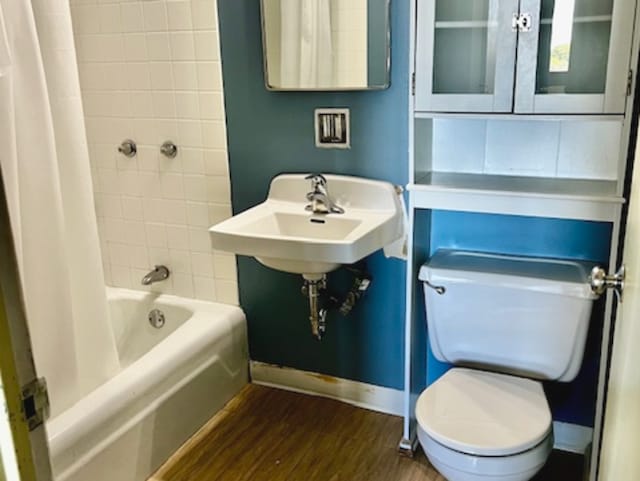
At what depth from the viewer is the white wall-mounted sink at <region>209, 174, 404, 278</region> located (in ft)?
6.02

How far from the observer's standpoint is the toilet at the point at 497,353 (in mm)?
1670


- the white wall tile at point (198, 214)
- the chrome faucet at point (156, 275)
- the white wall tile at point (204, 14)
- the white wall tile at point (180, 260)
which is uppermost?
the white wall tile at point (204, 14)

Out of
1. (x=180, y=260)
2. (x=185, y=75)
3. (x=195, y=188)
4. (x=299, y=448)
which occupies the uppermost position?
(x=185, y=75)

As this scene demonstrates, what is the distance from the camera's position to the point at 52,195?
5.73ft

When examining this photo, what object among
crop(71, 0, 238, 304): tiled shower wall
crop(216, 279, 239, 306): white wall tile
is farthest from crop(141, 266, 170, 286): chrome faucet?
crop(216, 279, 239, 306): white wall tile

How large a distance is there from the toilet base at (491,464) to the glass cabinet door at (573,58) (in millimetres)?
922

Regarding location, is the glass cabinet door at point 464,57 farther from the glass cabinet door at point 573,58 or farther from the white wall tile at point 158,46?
the white wall tile at point 158,46

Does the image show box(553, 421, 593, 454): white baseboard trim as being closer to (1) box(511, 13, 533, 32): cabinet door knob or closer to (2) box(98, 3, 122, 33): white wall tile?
(1) box(511, 13, 533, 32): cabinet door knob

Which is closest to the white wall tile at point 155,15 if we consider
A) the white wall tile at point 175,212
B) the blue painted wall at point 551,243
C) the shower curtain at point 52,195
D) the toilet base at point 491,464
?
the shower curtain at point 52,195

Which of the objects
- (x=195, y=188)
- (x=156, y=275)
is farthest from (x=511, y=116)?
(x=156, y=275)

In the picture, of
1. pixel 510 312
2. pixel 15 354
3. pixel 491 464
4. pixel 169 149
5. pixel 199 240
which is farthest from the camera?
pixel 199 240

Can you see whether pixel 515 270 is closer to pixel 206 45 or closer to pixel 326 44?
pixel 326 44

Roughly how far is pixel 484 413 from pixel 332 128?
1080mm

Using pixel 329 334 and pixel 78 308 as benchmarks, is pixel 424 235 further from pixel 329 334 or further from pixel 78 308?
pixel 78 308
